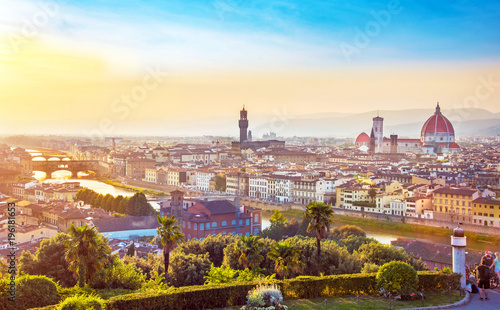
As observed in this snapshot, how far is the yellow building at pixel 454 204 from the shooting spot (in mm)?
20648

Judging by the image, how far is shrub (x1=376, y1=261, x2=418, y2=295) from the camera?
6031mm

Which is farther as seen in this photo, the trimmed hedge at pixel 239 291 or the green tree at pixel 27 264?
the green tree at pixel 27 264

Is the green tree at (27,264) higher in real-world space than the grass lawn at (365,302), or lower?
lower

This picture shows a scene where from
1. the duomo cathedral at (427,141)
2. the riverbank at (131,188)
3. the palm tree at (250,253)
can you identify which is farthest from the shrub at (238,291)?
the duomo cathedral at (427,141)

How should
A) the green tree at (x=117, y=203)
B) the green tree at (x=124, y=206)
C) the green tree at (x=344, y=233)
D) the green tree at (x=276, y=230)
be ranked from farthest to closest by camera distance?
the green tree at (x=117, y=203)
the green tree at (x=124, y=206)
the green tree at (x=276, y=230)
the green tree at (x=344, y=233)

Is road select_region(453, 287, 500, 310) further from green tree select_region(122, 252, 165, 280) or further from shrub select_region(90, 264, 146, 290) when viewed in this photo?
green tree select_region(122, 252, 165, 280)

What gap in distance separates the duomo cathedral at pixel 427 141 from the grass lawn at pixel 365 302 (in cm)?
5339

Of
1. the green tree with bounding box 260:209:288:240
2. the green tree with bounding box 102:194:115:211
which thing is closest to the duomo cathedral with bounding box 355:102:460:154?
the green tree with bounding box 102:194:115:211

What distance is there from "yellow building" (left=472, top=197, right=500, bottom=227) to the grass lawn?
1495cm

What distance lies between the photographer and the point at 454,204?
21.0m

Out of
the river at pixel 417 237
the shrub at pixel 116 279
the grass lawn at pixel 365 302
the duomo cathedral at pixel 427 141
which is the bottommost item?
the river at pixel 417 237

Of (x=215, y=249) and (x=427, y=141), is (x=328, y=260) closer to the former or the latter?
(x=215, y=249)

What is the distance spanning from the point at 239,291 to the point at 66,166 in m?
42.1

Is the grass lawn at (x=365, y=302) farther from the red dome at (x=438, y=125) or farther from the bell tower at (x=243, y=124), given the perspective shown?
the red dome at (x=438, y=125)
